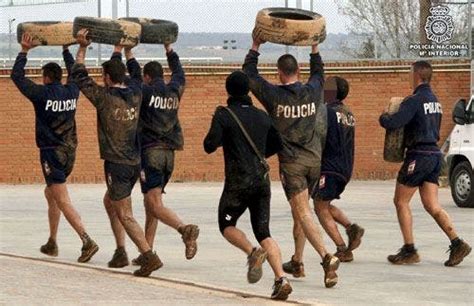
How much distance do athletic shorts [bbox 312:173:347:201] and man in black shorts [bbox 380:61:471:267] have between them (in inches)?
27.1

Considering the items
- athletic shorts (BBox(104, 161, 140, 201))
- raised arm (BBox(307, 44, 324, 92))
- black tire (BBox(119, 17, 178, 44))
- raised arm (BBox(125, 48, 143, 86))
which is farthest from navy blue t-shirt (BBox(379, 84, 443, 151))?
athletic shorts (BBox(104, 161, 140, 201))

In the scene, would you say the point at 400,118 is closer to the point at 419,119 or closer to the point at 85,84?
the point at 419,119

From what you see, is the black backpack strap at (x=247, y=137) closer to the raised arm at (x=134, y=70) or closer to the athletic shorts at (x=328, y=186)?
the raised arm at (x=134, y=70)

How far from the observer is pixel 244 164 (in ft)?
43.0

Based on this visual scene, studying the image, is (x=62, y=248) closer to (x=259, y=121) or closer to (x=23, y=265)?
(x=23, y=265)

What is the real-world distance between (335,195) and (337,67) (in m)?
17.3

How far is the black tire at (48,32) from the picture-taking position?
647 inches

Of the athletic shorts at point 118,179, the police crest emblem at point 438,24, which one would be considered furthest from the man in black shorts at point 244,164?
the police crest emblem at point 438,24

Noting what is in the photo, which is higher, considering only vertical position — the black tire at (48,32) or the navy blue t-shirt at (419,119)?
the black tire at (48,32)

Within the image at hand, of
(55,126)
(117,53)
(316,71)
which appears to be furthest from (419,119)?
(55,126)

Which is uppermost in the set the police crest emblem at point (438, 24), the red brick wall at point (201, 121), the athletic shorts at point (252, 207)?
the athletic shorts at point (252, 207)

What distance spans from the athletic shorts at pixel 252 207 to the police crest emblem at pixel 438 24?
20844 millimetres

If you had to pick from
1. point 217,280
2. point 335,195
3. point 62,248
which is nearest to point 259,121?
point 217,280

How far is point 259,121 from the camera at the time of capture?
13125 mm
